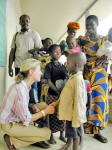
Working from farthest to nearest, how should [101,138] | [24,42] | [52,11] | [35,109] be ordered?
[52,11] < [24,42] < [101,138] < [35,109]

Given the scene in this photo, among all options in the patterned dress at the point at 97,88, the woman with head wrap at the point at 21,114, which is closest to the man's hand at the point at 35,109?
the woman with head wrap at the point at 21,114

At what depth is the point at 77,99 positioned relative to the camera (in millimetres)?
1312

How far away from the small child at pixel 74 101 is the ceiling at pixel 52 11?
3866mm

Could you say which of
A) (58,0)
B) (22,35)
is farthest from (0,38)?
(58,0)

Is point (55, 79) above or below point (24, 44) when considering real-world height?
below

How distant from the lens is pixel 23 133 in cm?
151

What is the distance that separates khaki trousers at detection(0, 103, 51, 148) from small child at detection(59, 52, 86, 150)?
292mm

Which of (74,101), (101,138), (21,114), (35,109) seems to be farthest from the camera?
(101,138)

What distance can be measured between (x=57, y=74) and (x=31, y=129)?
619 mm

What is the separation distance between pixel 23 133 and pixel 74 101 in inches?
22.7

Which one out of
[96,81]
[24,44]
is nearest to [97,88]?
[96,81]

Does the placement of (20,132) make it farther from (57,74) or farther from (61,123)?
(57,74)

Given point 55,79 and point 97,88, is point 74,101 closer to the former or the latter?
point 55,79

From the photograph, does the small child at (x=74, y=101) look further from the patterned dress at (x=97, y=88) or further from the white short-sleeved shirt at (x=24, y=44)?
the white short-sleeved shirt at (x=24, y=44)
